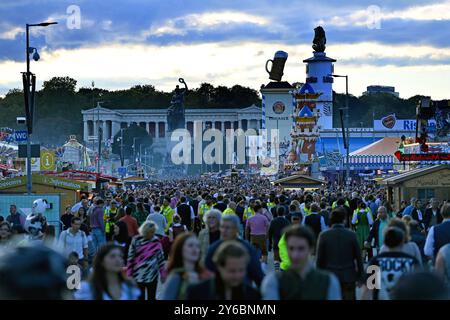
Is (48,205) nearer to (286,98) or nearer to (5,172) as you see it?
(5,172)

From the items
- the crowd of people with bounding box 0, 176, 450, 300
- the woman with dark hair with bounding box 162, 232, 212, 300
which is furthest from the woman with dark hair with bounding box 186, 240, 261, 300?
the woman with dark hair with bounding box 162, 232, 212, 300

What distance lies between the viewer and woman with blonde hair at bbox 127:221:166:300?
41.2 ft

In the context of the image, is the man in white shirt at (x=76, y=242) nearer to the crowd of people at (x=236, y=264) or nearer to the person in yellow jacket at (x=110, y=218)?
the crowd of people at (x=236, y=264)

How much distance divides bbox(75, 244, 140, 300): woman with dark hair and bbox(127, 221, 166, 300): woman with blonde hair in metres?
4.11

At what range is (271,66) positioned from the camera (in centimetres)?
17250

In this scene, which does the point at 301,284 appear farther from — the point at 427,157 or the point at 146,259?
the point at 427,157

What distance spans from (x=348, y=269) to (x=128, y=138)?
170 meters

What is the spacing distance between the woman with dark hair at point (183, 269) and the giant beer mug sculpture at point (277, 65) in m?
163

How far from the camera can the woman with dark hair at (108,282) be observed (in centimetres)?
785

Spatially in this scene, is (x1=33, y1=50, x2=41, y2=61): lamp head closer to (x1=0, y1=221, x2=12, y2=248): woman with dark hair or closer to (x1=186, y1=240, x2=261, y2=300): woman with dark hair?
(x1=0, y1=221, x2=12, y2=248): woman with dark hair

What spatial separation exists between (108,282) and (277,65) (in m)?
164
